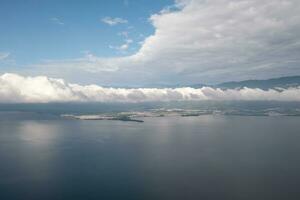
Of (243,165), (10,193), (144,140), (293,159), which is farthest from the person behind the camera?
(144,140)

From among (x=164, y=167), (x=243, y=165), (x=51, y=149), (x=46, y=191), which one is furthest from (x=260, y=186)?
(x=51, y=149)

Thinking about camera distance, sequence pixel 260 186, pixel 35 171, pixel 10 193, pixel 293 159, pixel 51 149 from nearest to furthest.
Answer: pixel 10 193 → pixel 260 186 → pixel 35 171 → pixel 293 159 → pixel 51 149

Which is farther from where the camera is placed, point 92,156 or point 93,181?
point 92,156

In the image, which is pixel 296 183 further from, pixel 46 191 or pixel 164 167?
pixel 46 191

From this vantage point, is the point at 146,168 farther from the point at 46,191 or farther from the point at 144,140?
the point at 144,140

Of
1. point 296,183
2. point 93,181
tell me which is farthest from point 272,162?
point 93,181

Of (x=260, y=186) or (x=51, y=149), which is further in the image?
(x=51, y=149)

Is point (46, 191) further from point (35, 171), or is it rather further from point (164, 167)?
point (164, 167)

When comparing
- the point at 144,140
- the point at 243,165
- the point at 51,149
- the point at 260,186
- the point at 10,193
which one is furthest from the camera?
the point at 144,140
